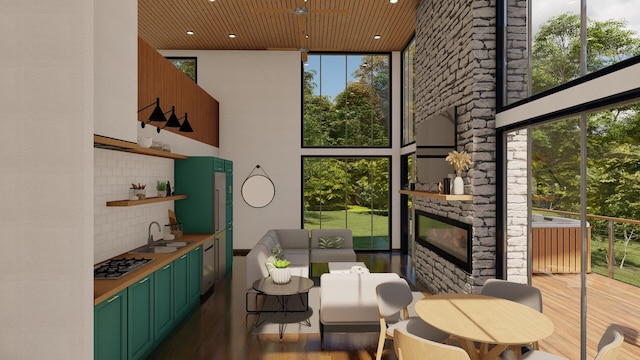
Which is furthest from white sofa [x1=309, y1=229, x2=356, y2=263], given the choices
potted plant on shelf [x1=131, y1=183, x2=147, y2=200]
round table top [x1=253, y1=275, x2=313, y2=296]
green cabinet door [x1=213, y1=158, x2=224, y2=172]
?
potted plant on shelf [x1=131, y1=183, x2=147, y2=200]

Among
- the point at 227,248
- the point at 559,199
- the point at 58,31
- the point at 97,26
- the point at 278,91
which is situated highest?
the point at 278,91

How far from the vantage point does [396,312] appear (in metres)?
3.27

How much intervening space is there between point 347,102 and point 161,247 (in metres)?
5.83

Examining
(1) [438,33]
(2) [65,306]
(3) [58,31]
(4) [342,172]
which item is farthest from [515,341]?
(4) [342,172]

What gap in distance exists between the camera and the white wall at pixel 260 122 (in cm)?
830

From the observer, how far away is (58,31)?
6.71 ft

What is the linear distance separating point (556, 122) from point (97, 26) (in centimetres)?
390

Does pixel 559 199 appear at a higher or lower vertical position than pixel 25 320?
higher

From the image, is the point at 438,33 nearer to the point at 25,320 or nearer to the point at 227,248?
the point at 227,248

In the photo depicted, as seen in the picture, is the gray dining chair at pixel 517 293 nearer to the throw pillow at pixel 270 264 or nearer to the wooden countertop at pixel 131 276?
the throw pillow at pixel 270 264

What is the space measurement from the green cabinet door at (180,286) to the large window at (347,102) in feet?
15.2

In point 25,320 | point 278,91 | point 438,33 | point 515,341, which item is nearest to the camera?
point 25,320

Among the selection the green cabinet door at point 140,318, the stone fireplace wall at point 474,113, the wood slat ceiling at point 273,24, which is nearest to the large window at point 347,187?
the wood slat ceiling at point 273,24

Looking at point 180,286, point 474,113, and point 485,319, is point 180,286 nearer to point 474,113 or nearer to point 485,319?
point 485,319
